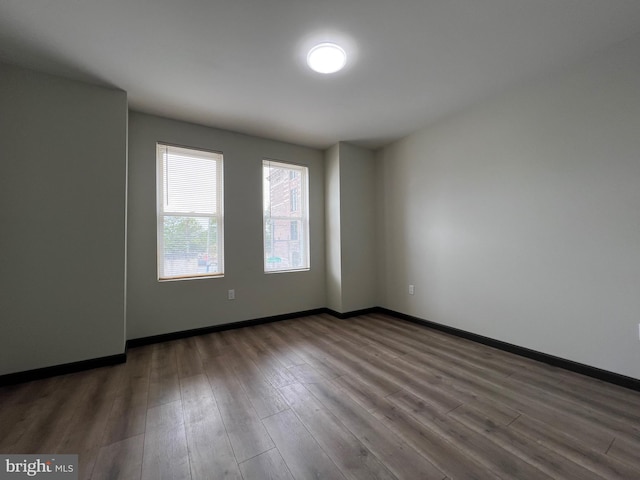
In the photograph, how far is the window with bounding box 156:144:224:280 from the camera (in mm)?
2930

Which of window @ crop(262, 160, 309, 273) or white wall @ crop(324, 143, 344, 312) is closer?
window @ crop(262, 160, 309, 273)

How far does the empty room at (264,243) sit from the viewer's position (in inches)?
55.9

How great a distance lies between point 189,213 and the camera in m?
3.05

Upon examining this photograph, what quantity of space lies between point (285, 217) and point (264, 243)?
51 centimetres

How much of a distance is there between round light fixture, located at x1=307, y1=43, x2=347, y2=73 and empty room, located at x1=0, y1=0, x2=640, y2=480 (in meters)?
0.02

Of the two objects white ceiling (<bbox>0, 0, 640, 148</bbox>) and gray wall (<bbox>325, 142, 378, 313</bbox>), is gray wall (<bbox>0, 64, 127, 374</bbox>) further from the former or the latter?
gray wall (<bbox>325, 142, 378, 313</bbox>)

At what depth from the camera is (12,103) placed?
203 cm

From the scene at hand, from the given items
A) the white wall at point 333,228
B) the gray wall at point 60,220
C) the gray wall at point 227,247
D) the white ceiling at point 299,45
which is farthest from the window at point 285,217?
the gray wall at point 60,220

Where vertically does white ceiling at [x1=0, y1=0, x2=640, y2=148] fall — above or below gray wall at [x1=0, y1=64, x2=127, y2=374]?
above

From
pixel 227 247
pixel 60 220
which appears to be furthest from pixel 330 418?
pixel 60 220

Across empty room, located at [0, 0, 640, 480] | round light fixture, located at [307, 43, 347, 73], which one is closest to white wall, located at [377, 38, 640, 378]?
empty room, located at [0, 0, 640, 480]

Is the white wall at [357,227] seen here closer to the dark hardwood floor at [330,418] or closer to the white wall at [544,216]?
the white wall at [544,216]

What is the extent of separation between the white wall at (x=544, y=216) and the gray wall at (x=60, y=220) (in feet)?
11.4

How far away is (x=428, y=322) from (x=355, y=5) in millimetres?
3283
